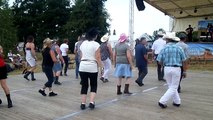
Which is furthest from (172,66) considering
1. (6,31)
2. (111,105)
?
(6,31)

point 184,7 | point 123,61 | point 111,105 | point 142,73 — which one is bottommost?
point 111,105

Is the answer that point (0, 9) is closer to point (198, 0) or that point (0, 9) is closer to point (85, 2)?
point (85, 2)

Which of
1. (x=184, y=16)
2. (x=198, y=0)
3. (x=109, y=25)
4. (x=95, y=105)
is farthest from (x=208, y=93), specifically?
(x=109, y=25)

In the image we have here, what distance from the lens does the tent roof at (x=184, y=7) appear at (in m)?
23.6

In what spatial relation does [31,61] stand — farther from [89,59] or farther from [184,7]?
[184,7]

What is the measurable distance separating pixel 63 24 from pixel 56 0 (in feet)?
14.4

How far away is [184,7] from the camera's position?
24.9 metres

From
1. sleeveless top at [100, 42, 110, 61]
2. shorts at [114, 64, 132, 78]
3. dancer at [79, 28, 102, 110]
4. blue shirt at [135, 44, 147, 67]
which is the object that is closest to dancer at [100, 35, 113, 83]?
sleeveless top at [100, 42, 110, 61]

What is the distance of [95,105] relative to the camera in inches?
299

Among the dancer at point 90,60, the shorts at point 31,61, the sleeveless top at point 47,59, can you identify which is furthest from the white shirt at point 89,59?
the shorts at point 31,61

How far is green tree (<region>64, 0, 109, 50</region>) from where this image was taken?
49250 mm

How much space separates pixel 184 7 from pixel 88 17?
26.4 m

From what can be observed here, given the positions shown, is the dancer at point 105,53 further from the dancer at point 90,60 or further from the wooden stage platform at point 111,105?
the dancer at point 90,60

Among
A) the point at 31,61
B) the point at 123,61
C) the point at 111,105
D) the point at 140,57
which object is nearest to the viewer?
the point at 111,105
